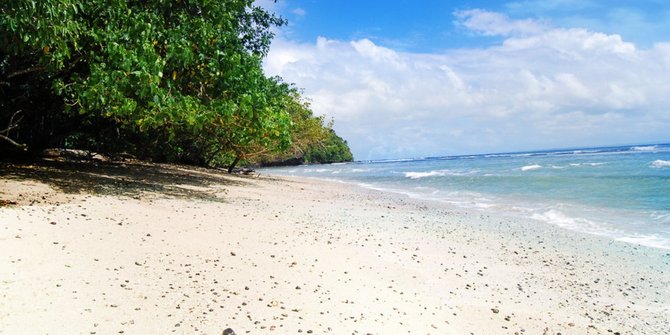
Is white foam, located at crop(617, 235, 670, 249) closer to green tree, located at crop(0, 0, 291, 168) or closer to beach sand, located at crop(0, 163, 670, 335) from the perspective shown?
beach sand, located at crop(0, 163, 670, 335)

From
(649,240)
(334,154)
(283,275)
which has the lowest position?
(649,240)

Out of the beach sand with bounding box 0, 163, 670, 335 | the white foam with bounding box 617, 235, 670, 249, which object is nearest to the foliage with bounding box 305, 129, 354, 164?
the white foam with bounding box 617, 235, 670, 249

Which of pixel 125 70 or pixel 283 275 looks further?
pixel 125 70

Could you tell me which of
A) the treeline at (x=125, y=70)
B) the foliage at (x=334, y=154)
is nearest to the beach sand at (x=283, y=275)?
the treeline at (x=125, y=70)

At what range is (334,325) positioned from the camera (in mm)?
4426

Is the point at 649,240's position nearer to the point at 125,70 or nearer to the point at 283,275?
the point at 283,275

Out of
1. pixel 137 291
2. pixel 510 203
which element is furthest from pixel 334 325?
pixel 510 203


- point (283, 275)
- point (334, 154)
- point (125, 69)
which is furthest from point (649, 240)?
point (334, 154)

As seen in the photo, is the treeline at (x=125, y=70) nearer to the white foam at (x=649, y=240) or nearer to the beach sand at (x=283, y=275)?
the beach sand at (x=283, y=275)

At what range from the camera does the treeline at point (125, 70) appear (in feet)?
25.0

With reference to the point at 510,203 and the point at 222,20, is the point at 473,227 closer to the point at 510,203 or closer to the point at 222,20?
the point at 510,203

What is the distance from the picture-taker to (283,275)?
5.64 meters

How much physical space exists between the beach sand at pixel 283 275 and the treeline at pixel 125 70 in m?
2.12

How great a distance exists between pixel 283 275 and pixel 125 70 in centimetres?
534
